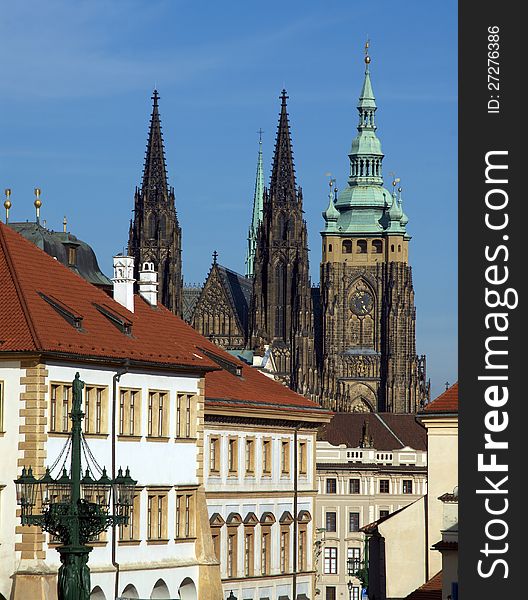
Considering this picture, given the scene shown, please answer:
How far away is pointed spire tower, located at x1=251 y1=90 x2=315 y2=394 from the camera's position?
18450 centimetres

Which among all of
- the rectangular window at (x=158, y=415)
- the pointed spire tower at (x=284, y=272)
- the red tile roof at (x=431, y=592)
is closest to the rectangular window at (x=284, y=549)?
the rectangular window at (x=158, y=415)

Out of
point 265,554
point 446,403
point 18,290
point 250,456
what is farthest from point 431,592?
point 265,554

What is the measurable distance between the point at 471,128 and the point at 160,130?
489ft

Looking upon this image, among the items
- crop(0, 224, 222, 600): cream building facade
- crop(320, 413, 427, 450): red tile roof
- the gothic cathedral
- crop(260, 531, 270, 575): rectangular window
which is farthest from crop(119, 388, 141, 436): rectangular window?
the gothic cathedral

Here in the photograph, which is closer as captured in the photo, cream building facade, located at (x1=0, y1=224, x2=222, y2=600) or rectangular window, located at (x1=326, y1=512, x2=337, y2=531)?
cream building facade, located at (x1=0, y1=224, x2=222, y2=600)

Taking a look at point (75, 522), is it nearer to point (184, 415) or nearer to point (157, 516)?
point (157, 516)

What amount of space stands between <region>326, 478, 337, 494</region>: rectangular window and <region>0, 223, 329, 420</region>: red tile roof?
7740 cm

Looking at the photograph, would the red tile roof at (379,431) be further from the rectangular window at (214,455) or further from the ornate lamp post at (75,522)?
the ornate lamp post at (75,522)

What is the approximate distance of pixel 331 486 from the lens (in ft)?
509

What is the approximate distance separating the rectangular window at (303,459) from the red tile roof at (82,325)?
4522mm

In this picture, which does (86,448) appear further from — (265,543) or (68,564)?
(68,564)

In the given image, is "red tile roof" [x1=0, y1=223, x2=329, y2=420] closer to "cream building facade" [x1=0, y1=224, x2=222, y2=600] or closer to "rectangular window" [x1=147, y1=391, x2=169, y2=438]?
"cream building facade" [x1=0, y1=224, x2=222, y2=600]

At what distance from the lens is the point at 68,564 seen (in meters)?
39.4

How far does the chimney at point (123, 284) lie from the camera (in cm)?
7244
